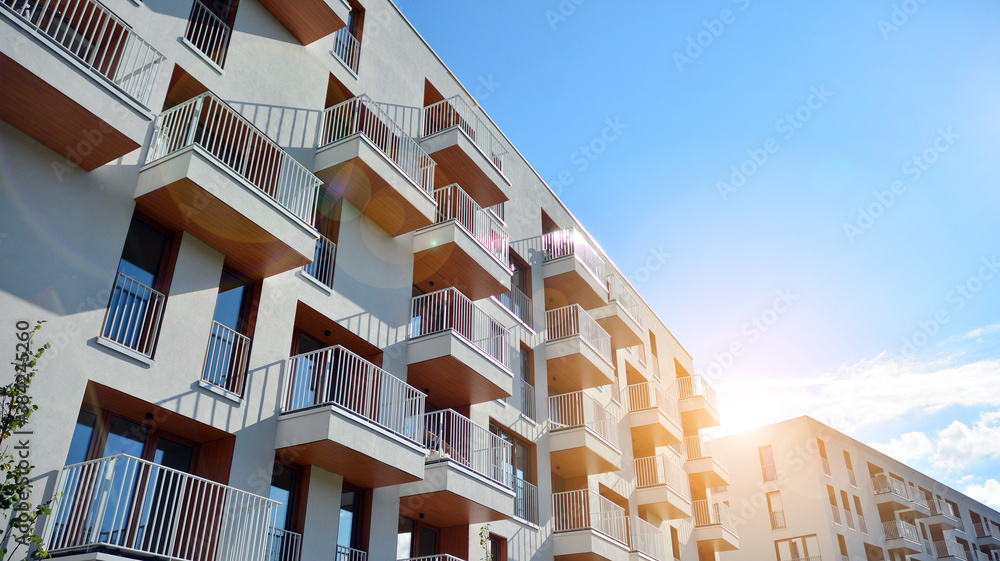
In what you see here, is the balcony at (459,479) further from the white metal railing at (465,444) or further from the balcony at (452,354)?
the balcony at (452,354)

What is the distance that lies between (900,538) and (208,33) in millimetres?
47648

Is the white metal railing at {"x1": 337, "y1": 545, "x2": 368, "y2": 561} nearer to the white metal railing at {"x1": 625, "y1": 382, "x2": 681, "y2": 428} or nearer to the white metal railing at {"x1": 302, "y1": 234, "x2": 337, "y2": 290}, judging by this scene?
the white metal railing at {"x1": 302, "y1": 234, "x2": 337, "y2": 290}

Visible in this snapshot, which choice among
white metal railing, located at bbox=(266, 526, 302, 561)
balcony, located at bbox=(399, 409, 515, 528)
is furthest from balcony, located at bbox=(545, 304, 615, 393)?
white metal railing, located at bbox=(266, 526, 302, 561)

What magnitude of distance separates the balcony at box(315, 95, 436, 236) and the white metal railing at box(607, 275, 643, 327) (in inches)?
505

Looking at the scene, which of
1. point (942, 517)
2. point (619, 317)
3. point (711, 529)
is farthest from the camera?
point (942, 517)

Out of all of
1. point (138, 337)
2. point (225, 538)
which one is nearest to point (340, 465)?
point (225, 538)

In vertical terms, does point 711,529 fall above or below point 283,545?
above

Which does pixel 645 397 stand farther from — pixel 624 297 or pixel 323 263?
pixel 323 263

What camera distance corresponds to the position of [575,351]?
22.9m

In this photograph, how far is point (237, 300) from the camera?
12664 millimetres

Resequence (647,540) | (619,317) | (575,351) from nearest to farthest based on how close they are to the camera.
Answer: (575,351) < (647,540) < (619,317)

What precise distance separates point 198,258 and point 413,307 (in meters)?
6.53

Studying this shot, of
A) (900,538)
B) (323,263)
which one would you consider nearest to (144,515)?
(323,263)

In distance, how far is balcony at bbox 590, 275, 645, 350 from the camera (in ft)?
87.8
